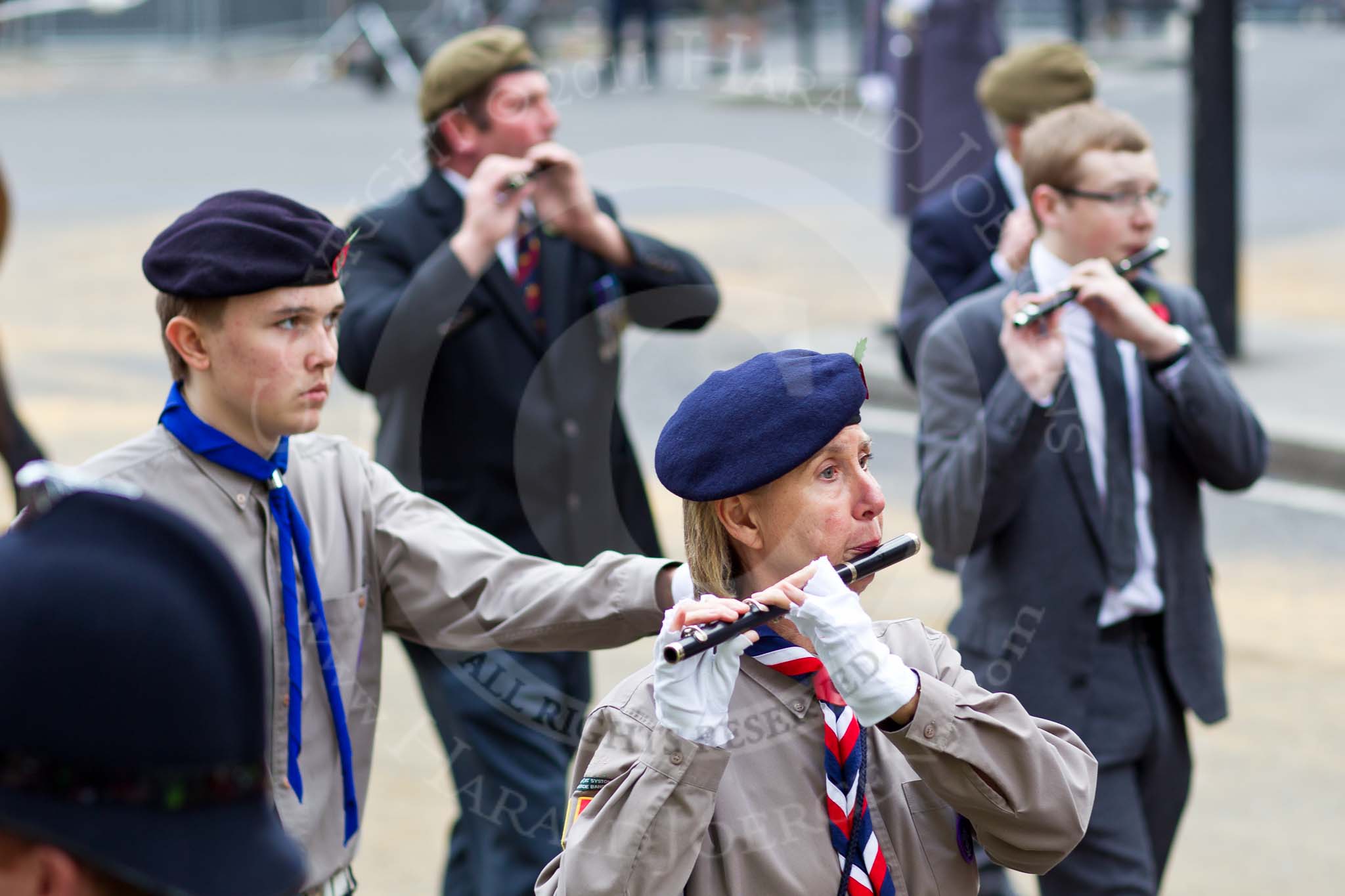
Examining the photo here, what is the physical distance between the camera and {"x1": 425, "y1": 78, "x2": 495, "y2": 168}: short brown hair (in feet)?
15.0

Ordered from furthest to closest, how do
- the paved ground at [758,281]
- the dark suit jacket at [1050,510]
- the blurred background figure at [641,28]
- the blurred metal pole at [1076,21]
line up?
the blurred background figure at [641,28] < the blurred metal pole at [1076,21] < the paved ground at [758,281] < the dark suit jacket at [1050,510]

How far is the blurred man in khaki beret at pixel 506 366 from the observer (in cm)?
425

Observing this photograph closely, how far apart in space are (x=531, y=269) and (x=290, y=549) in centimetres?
165

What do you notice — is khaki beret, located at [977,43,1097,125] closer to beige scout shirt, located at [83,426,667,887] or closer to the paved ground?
the paved ground

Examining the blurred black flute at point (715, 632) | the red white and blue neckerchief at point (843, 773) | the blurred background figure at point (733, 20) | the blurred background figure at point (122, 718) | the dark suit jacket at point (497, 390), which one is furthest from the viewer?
the blurred background figure at point (733, 20)

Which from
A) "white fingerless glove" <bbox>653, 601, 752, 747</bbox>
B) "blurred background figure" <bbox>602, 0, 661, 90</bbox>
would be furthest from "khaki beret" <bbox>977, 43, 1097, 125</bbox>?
"blurred background figure" <bbox>602, 0, 661, 90</bbox>

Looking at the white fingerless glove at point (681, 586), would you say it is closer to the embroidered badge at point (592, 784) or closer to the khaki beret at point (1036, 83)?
the embroidered badge at point (592, 784)

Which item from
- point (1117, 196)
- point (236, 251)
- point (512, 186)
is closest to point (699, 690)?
point (236, 251)

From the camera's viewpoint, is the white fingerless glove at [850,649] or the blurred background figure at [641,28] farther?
the blurred background figure at [641,28]

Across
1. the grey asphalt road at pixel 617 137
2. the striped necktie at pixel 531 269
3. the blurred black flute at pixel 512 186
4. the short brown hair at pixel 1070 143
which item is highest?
the short brown hair at pixel 1070 143

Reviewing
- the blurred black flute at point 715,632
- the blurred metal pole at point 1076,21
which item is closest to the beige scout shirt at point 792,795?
the blurred black flute at point 715,632

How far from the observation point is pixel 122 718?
1429 mm

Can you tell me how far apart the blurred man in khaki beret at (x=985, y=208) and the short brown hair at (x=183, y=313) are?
2.25 metres

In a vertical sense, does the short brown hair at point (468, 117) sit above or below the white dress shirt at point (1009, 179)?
above
